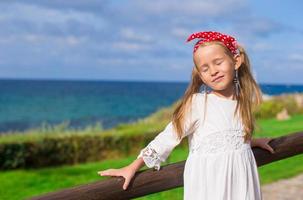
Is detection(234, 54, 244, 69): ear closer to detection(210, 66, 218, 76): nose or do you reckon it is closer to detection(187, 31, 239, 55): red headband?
detection(187, 31, 239, 55): red headband

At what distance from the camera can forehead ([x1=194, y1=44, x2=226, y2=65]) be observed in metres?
2.59

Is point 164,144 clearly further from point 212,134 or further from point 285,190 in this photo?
point 285,190

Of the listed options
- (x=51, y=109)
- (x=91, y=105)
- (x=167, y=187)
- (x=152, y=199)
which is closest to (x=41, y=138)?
(x=152, y=199)

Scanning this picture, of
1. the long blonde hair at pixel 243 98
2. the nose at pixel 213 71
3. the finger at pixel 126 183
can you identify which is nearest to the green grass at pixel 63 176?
the long blonde hair at pixel 243 98

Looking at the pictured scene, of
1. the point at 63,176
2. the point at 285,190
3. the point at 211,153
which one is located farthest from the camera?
the point at 63,176

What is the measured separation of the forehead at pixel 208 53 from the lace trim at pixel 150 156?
17.0 inches

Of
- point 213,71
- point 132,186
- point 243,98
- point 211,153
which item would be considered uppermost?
point 213,71

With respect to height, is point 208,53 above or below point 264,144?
above

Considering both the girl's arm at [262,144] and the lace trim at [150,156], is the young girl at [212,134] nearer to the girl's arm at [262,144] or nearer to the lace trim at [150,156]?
the lace trim at [150,156]

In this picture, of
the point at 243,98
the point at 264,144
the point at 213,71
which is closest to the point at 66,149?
the point at 264,144

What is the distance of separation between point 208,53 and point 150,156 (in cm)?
51

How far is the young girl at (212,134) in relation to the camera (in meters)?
2.56

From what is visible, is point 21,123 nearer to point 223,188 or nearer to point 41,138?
point 41,138

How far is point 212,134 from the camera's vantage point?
102 inches
